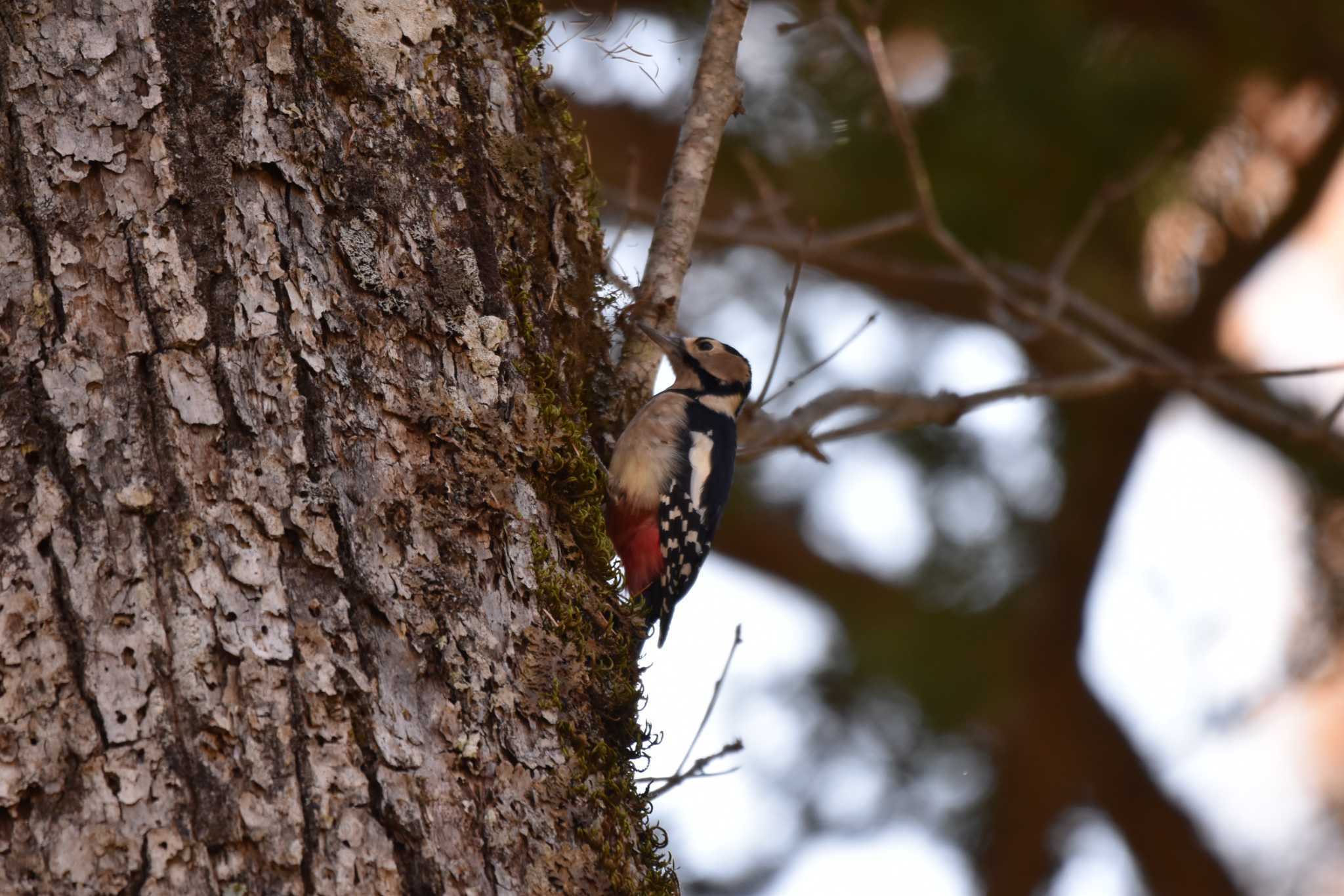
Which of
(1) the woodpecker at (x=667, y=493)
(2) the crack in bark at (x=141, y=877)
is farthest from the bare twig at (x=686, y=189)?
(2) the crack in bark at (x=141, y=877)

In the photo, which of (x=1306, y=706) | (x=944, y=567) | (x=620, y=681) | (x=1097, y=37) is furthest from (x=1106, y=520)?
(x=620, y=681)

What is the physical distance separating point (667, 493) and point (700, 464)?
217 mm

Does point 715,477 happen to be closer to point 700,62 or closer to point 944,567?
point 700,62

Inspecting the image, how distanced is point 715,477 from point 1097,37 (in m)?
2.64

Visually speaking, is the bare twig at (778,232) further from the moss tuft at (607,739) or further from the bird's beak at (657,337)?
the moss tuft at (607,739)

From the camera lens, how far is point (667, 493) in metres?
3.63

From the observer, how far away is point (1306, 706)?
6934 millimetres

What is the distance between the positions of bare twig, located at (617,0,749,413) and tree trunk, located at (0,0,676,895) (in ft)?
1.89

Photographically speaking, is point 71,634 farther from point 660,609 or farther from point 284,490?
point 660,609

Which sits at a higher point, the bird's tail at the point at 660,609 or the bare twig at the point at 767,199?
the bare twig at the point at 767,199

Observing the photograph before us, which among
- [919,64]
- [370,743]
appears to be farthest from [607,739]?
[919,64]

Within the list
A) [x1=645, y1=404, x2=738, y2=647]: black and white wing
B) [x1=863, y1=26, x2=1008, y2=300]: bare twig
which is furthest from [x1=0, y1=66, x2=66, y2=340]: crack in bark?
[x1=863, y1=26, x2=1008, y2=300]: bare twig

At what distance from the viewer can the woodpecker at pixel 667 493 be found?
3.38m

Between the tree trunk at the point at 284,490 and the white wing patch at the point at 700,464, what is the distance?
138cm
